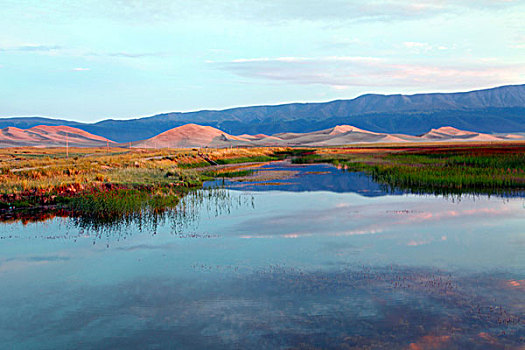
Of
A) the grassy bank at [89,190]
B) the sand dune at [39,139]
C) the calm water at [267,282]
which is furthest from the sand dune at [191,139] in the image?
the calm water at [267,282]

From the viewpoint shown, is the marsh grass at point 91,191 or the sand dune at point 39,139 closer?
Result: the marsh grass at point 91,191

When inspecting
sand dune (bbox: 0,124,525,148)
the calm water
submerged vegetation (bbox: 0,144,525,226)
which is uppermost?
sand dune (bbox: 0,124,525,148)

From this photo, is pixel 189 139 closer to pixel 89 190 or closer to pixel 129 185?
pixel 129 185

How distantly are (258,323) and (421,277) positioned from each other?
13.7ft

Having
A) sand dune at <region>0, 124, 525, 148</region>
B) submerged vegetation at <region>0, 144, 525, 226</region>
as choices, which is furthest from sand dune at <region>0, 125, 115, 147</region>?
submerged vegetation at <region>0, 144, 525, 226</region>

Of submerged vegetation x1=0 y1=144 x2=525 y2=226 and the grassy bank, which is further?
the grassy bank

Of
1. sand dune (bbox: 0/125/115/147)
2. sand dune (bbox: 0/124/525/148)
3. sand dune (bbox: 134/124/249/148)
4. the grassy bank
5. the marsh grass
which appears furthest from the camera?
sand dune (bbox: 0/124/525/148)

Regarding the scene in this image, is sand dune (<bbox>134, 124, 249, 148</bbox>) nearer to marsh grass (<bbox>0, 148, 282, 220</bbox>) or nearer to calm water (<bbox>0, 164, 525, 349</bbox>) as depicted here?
marsh grass (<bbox>0, 148, 282, 220</bbox>)

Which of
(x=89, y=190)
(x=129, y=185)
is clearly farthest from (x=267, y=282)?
(x=129, y=185)

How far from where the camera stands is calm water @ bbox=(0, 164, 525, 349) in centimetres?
738

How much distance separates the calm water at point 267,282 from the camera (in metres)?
7.38

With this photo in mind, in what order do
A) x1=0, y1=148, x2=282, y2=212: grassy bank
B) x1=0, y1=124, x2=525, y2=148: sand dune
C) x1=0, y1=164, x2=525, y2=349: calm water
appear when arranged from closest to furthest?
x1=0, y1=164, x2=525, y2=349: calm water
x1=0, y1=148, x2=282, y2=212: grassy bank
x1=0, y1=124, x2=525, y2=148: sand dune

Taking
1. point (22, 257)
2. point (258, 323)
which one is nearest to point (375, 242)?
point (258, 323)

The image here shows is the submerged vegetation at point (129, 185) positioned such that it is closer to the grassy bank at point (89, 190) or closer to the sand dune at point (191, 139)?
the grassy bank at point (89, 190)
